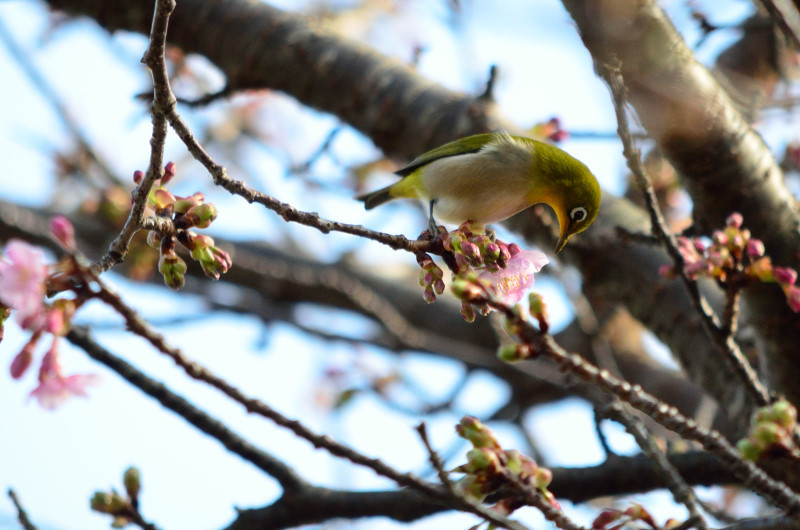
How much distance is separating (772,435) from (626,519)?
0.49m

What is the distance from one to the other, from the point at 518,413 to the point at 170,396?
3931 millimetres

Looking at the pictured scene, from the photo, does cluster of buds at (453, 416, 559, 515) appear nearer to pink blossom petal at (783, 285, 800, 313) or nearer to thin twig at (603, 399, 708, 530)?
thin twig at (603, 399, 708, 530)

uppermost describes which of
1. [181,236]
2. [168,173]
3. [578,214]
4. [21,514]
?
[578,214]

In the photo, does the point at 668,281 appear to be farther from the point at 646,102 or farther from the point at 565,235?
the point at 646,102

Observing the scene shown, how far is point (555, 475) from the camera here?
3418 mm

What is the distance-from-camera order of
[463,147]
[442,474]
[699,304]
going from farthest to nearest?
[463,147]
[699,304]
[442,474]

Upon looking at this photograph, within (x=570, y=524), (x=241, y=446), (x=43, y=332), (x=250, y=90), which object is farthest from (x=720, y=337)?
(x=250, y=90)

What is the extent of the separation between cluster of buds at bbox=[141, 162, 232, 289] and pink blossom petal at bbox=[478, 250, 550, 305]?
0.87 m

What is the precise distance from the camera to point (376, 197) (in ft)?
14.4

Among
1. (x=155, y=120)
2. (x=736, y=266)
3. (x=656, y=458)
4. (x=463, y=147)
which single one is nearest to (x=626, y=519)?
(x=656, y=458)

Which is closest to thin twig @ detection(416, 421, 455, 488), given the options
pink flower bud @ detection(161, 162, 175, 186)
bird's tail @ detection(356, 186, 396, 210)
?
pink flower bud @ detection(161, 162, 175, 186)

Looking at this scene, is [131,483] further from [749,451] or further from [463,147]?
Answer: [463,147]

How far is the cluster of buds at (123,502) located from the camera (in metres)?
2.43

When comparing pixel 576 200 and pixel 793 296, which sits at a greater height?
pixel 576 200
